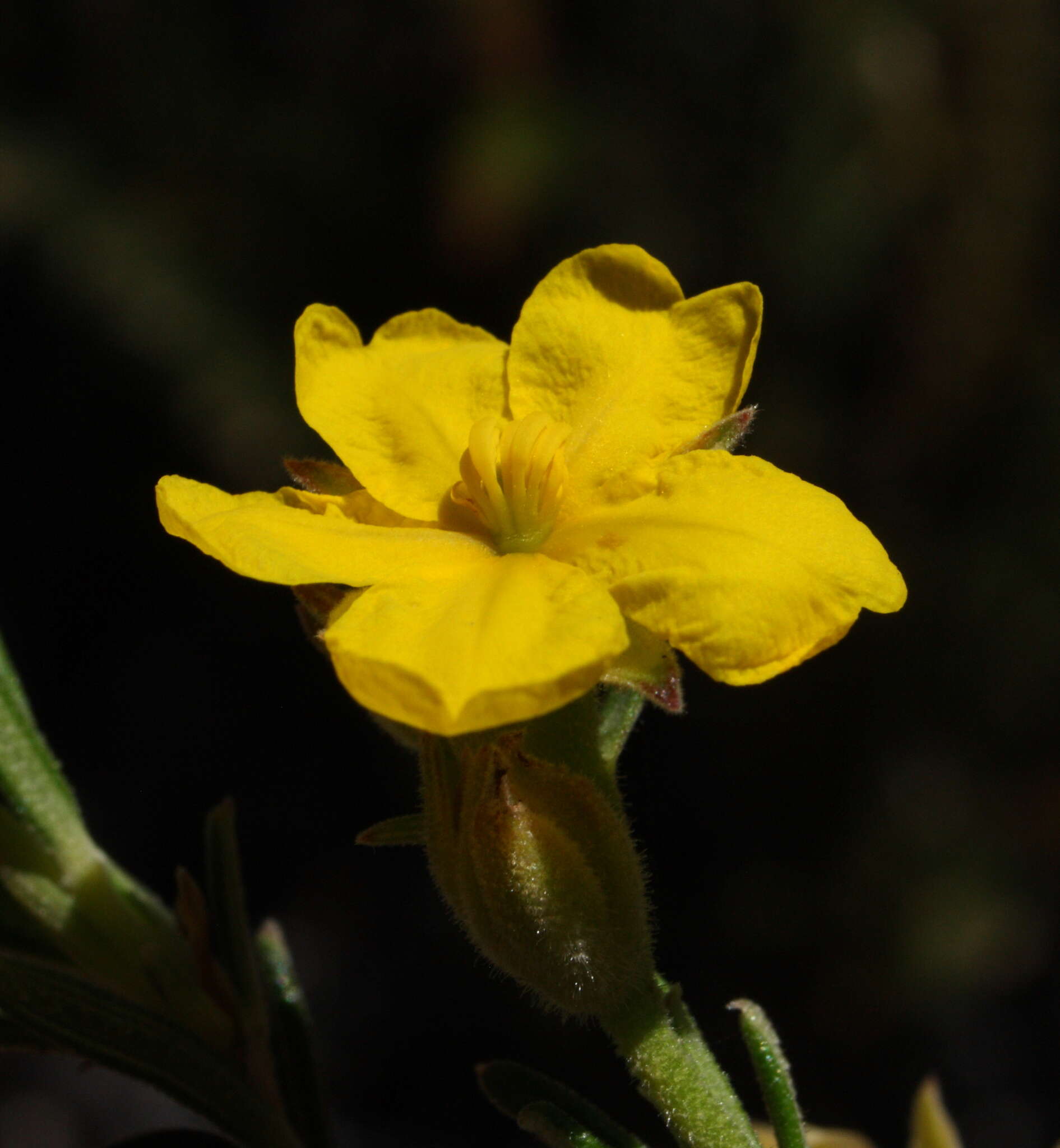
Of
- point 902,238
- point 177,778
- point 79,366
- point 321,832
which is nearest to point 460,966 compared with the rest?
point 321,832

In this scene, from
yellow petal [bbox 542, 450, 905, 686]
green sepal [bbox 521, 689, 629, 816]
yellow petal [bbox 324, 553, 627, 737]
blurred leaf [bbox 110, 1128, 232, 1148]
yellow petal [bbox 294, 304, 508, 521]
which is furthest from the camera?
blurred leaf [bbox 110, 1128, 232, 1148]

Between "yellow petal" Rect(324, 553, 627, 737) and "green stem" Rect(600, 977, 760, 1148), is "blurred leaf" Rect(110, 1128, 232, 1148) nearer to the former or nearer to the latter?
"green stem" Rect(600, 977, 760, 1148)

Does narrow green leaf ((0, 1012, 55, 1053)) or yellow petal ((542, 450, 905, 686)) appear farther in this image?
narrow green leaf ((0, 1012, 55, 1053))

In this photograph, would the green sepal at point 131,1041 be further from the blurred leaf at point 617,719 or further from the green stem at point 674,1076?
the blurred leaf at point 617,719

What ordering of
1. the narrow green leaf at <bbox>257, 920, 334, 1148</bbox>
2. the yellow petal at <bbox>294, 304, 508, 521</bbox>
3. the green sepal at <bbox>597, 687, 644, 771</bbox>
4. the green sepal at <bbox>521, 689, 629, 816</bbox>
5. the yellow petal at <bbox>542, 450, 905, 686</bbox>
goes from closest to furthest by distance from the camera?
the yellow petal at <bbox>542, 450, 905, 686</bbox> < the green sepal at <bbox>521, 689, 629, 816</bbox> < the green sepal at <bbox>597, 687, 644, 771</bbox> < the yellow petal at <bbox>294, 304, 508, 521</bbox> < the narrow green leaf at <bbox>257, 920, 334, 1148</bbox>

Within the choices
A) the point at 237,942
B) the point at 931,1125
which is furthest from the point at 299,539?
the point at 931,1125

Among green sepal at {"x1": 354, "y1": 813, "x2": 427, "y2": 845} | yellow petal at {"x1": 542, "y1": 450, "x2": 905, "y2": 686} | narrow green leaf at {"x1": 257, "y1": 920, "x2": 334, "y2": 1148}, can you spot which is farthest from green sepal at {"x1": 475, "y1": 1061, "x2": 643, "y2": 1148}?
yellow petal at {"x1": 542, "y1": 450, "x2": 905, "y2": 686}

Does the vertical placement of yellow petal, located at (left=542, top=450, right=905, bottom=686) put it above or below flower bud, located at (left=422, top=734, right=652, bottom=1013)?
above
